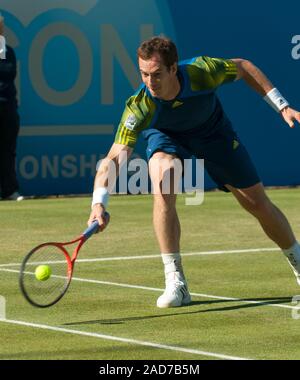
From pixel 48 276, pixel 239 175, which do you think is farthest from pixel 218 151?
pixel 48 276

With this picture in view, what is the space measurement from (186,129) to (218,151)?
0.27 meters

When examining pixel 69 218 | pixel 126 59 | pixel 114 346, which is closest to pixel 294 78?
pixel 126 59

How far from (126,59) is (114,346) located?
9407 mm

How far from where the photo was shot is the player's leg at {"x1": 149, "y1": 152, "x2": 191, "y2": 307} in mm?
8695

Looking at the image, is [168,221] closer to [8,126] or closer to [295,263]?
[295,263]

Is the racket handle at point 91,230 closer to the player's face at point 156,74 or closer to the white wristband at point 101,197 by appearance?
the white wristband at point 101,197

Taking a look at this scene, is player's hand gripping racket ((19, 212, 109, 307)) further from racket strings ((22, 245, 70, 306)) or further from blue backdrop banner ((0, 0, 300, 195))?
blue backdrop banner ((0, 0, 300, 195))

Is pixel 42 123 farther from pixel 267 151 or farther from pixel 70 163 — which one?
pixel 267 151

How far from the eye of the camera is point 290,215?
Result: 14.3m

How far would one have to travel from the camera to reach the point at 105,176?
25.6ft

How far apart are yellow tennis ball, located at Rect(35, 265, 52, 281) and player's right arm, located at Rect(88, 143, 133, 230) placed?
1.73 ft

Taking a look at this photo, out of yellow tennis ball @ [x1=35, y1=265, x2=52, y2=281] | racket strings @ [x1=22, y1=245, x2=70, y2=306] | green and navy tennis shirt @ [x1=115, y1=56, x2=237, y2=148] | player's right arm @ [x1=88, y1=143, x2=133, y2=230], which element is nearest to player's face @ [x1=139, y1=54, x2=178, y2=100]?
green and navy tennis shirt @ [x1=115, y1=56, x2=237, y2=148]
